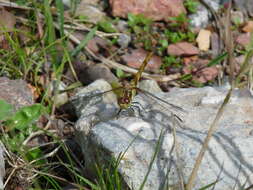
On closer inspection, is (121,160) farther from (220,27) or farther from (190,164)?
(220,27)

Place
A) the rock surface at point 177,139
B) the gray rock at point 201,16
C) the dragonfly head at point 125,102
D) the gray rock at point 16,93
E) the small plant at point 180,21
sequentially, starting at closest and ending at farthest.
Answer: the rock surface at point 177,139 < the dragonfly head at point 125,102 < the gray rock at point 16,93 < the small plant at point 180,21 < the gray rock at point 201,16

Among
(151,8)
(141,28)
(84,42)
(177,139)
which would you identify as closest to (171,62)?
(141,28)

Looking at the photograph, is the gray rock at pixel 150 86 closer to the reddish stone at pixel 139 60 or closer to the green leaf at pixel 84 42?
the reddish stone at pixel 139 60

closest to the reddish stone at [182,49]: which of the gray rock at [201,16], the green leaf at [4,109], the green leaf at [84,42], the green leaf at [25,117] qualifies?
the gray rock at [201,16]

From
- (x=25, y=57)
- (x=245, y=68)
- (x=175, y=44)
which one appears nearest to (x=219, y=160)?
(x=245, y=68)

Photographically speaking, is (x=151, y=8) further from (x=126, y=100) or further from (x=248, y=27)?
(x=126, y=100)

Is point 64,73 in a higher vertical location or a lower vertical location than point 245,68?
lower
